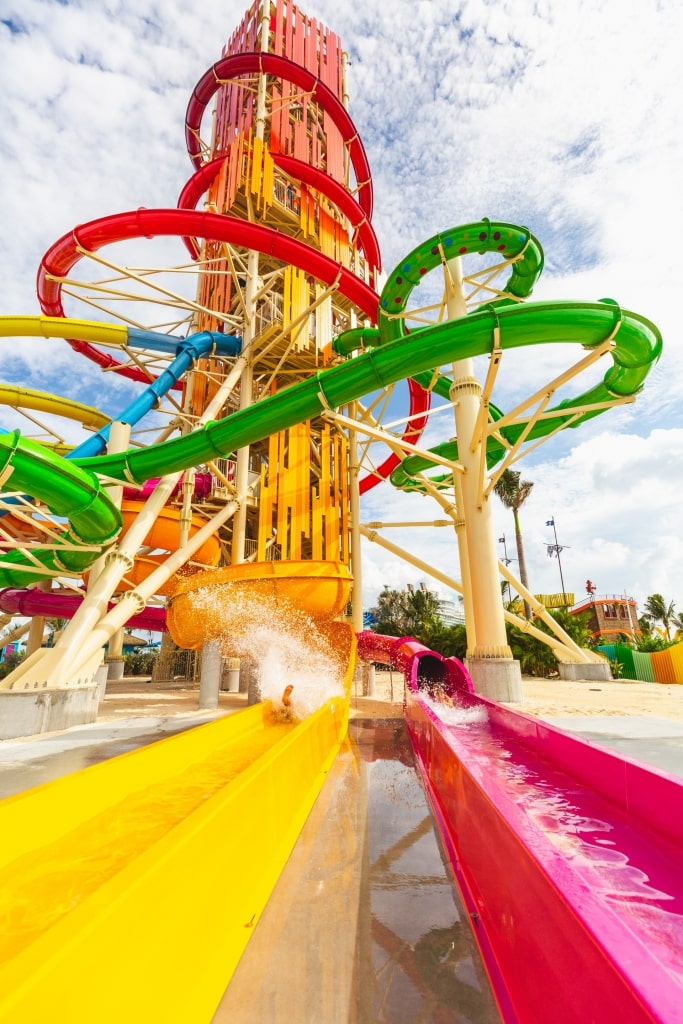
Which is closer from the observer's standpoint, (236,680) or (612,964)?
(612,964)

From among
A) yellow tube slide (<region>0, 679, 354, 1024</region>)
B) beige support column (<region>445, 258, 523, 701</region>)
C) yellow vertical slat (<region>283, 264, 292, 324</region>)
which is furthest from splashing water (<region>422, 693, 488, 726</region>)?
yellow vertical slat (<region>283, 264, 292, 324</region>)

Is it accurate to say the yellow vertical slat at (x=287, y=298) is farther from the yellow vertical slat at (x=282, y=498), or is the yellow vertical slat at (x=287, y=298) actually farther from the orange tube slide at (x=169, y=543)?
the orange tube slide at (x=169, y=543)

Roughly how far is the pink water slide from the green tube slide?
4.82 meters

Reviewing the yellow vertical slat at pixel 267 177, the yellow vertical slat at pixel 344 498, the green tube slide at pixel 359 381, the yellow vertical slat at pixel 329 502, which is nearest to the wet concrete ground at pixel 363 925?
the green tube slide at pixel 359 381

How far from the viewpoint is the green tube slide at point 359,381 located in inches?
256

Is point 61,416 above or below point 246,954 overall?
above

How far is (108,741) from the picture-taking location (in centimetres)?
556

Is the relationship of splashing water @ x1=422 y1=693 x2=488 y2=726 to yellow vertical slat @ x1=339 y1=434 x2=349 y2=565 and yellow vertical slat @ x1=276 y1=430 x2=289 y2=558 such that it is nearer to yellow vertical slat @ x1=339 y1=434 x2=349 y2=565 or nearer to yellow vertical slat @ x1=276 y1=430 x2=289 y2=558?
yellow vertical slat @ x1=276 y1=430 x2=289 y2=558

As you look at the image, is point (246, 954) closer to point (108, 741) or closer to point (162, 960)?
point (162, 960)

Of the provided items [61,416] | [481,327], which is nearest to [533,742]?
[481,327]

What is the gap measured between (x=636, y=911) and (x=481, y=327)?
633 centimetres

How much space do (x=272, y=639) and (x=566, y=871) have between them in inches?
320

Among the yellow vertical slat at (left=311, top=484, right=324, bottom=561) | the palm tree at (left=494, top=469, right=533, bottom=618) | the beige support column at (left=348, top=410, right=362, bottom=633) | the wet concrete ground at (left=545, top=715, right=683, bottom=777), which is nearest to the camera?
the wet concrete ground at (left=545, top=715, right=683, bottom=777)

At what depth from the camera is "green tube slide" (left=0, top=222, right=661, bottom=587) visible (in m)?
6.51
